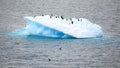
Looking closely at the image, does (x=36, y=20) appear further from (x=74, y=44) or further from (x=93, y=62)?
(x=93, y=62)

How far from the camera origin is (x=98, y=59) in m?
20.0

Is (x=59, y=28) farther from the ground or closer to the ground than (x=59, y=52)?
farther from the ground

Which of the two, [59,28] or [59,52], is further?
[59,28]

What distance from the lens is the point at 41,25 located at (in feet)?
79.0

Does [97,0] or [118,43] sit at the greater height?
[118,43]

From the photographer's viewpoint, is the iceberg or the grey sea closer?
the grey sea

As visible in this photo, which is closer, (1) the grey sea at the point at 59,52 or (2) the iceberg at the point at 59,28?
(1) the grey sea at the point at 59,52

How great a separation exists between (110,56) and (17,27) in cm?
969

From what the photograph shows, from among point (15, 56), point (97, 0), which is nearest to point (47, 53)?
point (15, 56)

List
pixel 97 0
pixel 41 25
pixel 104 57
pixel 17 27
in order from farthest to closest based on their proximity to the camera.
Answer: pixel 97 0 → pixel 17 27 → pixel 41 25 → pixel 104 57

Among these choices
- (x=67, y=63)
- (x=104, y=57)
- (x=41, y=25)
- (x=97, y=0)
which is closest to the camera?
(x=67, y=63)

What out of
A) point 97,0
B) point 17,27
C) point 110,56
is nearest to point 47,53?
point 110,56

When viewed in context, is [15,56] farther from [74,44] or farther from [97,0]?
[97,0]

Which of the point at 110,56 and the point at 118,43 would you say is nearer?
the point at 110,56
